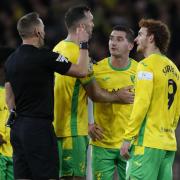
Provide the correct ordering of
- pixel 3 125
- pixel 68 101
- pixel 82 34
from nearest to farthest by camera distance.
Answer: pixel 82 34, pixel 68 101, pixel 3 125

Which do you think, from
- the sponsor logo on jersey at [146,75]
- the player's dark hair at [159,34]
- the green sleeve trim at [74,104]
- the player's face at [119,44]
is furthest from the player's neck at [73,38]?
the sponsor logo on jersey at [146,75]

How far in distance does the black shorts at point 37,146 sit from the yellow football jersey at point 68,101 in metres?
0.64

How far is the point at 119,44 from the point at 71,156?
1600 mm

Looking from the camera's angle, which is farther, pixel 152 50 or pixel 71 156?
pixel 71 156

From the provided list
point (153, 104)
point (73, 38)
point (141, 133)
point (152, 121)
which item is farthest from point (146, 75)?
point (73, 38)

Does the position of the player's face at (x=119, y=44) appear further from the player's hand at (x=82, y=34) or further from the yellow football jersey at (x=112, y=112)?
the player's hand at (x=82, y=34)

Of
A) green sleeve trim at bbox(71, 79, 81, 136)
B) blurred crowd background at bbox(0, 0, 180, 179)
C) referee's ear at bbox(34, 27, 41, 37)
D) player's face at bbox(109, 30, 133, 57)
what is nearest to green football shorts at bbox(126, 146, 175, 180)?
green sleeve trim at bbox(71, 79, 81, 136)

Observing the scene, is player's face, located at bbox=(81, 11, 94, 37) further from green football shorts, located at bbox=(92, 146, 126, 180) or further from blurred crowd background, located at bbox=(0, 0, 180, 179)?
blurred crowd background, located at bbox=(0, 0, 180, 179)

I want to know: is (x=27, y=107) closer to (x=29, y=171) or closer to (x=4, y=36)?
(x=29, y=171)

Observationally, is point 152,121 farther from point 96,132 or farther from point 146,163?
point 96,132

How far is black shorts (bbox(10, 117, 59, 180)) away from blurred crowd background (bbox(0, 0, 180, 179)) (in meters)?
7.38

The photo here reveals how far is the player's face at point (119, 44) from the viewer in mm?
9406

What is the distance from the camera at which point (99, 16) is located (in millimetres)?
16141

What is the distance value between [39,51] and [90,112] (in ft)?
4.95
